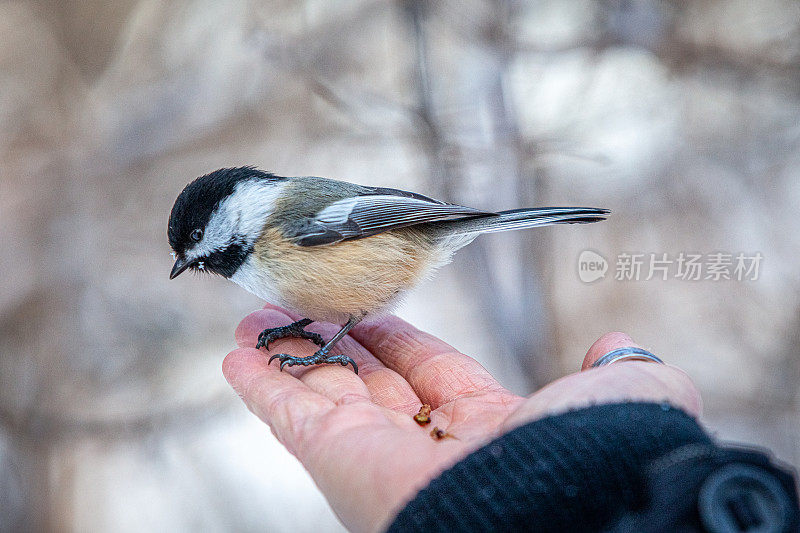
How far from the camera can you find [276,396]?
991 mm

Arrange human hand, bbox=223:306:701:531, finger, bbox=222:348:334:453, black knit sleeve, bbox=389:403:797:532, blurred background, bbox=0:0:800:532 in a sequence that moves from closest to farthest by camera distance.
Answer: black knit sleeve, bbox=389:403:797:532 → human hand, bbox=223:306:701:531 → finger, bbox=222:348:334:453 → blurred background, bbox=0:0:800:532

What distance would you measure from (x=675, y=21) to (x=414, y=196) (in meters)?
1.12

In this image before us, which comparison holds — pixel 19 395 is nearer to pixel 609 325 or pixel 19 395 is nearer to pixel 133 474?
pixel 133 474

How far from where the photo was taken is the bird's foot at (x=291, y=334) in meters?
1.31

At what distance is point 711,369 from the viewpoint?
184 centimetres

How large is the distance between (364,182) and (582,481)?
1.34 metres

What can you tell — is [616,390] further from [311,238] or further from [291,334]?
[291,334]

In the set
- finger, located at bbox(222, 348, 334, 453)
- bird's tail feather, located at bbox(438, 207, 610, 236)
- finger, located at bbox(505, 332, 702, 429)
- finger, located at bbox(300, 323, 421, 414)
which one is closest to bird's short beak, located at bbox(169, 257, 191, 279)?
finger, located at bbox(222, 348, 334, 453)

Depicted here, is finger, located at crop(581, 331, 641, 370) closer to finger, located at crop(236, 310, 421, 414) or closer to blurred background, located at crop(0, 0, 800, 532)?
finger, located at crop(236, 310, 421, 414)

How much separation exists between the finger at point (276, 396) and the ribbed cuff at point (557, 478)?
0.26 meters

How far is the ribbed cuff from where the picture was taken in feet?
2.27

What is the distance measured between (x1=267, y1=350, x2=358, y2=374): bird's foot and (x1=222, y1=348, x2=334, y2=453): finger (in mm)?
25

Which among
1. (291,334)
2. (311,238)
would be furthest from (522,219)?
(291,334)

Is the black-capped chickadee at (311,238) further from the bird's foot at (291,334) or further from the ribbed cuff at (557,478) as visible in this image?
the ribbed cuff at (557,478)
